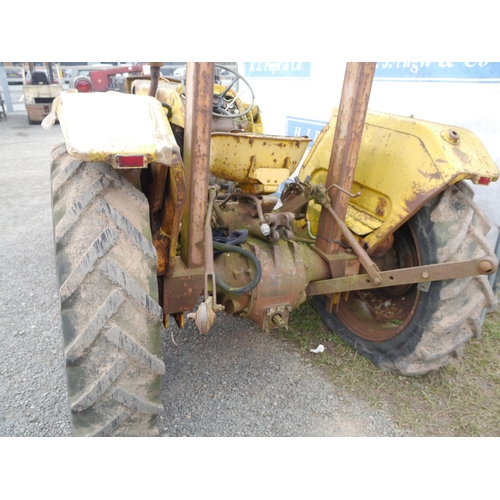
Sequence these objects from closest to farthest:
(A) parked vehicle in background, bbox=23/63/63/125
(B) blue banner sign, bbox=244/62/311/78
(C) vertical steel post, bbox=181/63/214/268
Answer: (C) vertical steel post, bbox=181/63/214/268
(B) blue banner sign, bbox=244/62/311/78
(A) parked vehicle in background, bbox=23/63/63/125

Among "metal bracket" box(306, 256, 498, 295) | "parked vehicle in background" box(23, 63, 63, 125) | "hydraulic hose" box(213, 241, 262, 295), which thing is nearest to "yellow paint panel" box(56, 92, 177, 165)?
"hydraulic hose" box(213, 241, 262, 295)

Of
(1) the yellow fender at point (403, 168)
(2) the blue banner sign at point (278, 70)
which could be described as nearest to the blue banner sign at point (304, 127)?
(2) the blue banner sign at point (278, 70)

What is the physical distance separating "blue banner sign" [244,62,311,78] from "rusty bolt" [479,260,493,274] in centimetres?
339

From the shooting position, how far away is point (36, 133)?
10.5 metres

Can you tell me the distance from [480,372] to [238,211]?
179 cm

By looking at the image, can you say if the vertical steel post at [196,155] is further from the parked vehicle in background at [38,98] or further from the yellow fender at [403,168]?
the parked vehicle in background at [38,98]

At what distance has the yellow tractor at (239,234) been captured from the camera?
4.62 feet

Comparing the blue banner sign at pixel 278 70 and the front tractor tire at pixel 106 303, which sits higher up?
the blue banner sign at pixel 278 70

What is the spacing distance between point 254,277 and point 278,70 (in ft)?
12.6

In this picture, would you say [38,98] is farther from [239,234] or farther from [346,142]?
[346,142]

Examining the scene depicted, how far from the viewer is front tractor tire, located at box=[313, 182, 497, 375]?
2.10m

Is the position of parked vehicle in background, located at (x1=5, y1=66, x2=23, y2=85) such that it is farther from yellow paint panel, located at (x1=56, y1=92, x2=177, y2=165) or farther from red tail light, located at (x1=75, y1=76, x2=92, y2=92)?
yellow paint panel, located at (x1=56, y1=92, x2=177, y2=165)

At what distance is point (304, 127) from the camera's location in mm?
4730

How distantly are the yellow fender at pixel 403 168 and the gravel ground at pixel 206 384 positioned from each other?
88 cm
